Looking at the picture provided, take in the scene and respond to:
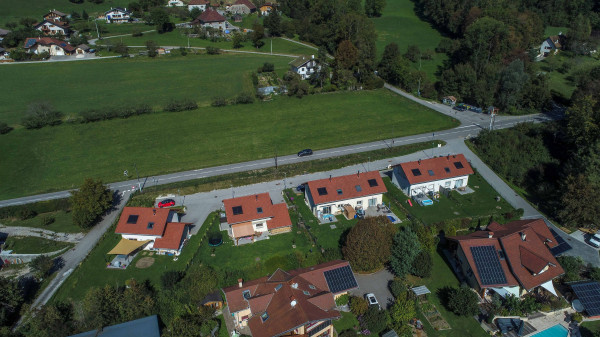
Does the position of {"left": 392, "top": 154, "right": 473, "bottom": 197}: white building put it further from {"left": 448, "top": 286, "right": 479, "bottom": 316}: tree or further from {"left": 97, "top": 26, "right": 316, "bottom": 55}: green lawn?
{"left": 97, "top": 26, "right": 316, "bottom": 55}: green lawn

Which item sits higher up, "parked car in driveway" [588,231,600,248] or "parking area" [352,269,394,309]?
"parked car in driveway" [588,231,600,248]

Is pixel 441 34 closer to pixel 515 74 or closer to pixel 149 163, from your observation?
pixel 515 74

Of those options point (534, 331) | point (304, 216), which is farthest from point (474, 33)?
point (534, 331)

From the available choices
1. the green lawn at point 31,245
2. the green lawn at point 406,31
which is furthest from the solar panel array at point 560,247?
the green lawn at point 406,31

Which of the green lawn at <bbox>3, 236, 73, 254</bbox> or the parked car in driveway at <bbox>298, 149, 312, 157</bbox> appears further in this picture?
the parked car in driveway at <bbox>298, 149, 312, 157</bbox>

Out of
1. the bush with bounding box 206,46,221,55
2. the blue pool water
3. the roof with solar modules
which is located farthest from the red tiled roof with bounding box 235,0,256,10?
the blue pool water

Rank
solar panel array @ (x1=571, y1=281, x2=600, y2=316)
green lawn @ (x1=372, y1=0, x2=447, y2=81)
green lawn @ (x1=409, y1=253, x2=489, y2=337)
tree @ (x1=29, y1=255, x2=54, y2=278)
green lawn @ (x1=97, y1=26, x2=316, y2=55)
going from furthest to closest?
1. green lawn @ (x1=97, y1=26, x2=316, y2=55)
2. green lawn @ (x1=372, y1=0, x2=447, y2=81)
3. tree @ (x1=29, y1=255, x2=54, y2=278)
4. solar panel array @ (x1=571, y1=281, x2=600, y2=316)
5. green lawn @ (x1=409, y1=253, x2=489, y2=337)

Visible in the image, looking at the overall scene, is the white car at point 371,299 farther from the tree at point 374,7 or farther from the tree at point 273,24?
the tree at point 374,7
